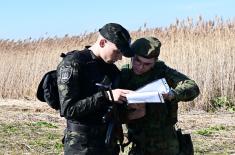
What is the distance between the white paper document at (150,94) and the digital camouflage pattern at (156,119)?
0.34 metres

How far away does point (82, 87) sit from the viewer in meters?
3.81

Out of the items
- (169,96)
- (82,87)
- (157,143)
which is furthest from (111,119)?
(157,143)

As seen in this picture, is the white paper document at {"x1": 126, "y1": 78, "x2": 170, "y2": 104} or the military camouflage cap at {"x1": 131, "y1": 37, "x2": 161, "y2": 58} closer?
the white paper document at {"x1": 126, "y1": 78, "x2": 170, "y2": 104}

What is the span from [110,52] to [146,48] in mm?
370

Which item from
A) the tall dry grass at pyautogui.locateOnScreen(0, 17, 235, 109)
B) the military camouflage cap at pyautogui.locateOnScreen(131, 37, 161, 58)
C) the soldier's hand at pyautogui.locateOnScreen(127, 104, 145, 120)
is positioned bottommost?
the soldier's hand at pyautogui.locateOnScreen(127, 104, 145, 120)

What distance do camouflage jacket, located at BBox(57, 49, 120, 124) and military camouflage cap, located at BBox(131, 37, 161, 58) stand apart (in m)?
0.26

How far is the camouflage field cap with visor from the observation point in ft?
12.3

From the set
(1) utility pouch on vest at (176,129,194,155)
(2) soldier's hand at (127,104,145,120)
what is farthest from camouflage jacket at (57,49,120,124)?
(1) utility pouch on vest at (176,129,194,155)

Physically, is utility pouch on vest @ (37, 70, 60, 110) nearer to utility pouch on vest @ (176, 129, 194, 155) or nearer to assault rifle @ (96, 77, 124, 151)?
assault rifle @ (96, 77, 124, 151)

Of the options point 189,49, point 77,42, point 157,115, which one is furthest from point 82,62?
point 77,42

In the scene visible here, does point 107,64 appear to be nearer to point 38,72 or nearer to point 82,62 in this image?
point 82,62

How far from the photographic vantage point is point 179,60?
13.7m

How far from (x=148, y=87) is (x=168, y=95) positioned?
0.18 m

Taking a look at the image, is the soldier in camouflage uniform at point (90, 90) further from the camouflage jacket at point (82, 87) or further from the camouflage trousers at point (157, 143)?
the camouflage trousers at point (157, 143)
